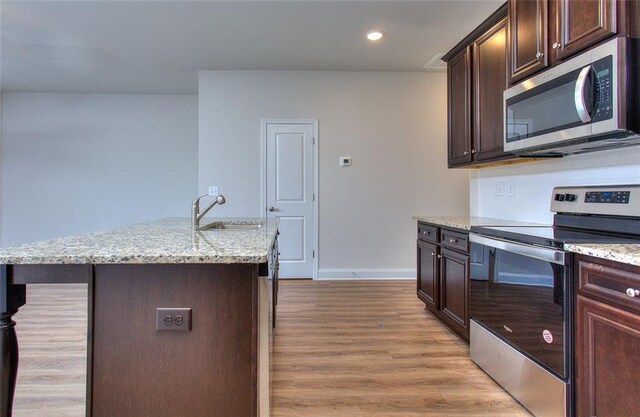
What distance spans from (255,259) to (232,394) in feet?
1.65

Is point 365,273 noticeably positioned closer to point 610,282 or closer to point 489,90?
point 489,90

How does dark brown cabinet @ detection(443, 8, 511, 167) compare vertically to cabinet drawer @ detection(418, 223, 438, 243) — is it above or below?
above

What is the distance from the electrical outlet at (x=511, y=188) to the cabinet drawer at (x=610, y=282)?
1.30 m

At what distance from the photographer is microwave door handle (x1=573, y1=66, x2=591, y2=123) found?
60.4 inches

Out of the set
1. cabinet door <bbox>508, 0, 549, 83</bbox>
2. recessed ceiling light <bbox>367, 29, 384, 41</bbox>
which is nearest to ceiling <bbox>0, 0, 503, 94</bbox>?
recessed ceiling light <bbox>367, 29, 384, 41</bbox>

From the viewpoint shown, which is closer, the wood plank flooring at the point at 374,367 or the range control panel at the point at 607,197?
the range control panel at the point at 607,197

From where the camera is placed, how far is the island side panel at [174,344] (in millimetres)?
1183

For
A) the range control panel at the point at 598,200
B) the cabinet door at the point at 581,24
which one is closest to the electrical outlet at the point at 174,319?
the range control panel at the point at 598,200

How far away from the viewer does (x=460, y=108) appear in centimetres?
283

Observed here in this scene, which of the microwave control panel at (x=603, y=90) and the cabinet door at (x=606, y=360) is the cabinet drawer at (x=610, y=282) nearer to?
the cabinet door at (x=606, y=360)

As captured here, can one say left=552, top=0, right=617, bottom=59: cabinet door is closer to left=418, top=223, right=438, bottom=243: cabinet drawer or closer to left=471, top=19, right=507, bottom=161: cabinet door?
left=471, top=19, right=507, bottom=161: cabinet door

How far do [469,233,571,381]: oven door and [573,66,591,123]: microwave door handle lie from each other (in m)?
0.64

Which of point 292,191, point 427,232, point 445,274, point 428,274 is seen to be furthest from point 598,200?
point 292,191

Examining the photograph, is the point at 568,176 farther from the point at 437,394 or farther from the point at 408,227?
the point at 408,227
